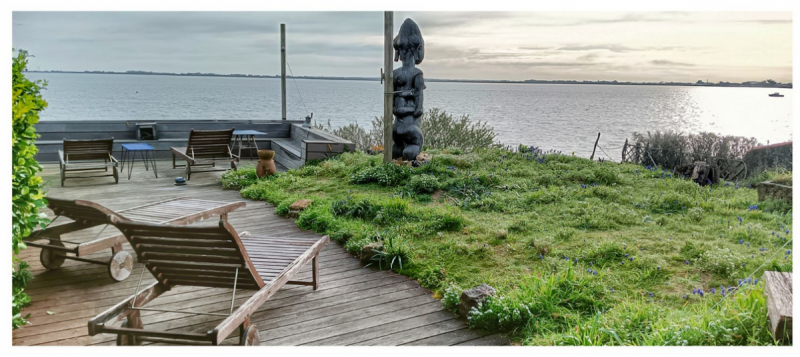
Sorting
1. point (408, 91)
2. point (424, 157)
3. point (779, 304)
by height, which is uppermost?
point (408, 91)

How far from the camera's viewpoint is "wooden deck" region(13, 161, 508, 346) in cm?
322

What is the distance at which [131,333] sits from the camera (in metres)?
2.76

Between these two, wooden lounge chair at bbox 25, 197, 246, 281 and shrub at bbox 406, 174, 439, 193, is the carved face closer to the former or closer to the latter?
shrub at bbox 406, 174, 439, 193

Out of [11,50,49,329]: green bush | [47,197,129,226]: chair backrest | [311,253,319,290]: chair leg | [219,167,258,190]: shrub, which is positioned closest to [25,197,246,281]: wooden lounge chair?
[47,197,129,226]: chair backrest

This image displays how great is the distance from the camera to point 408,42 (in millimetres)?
8172

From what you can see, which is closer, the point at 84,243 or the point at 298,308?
the point at 298,308

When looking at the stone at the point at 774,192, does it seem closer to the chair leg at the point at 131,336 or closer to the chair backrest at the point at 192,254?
the chair backrest at the point at 192,254

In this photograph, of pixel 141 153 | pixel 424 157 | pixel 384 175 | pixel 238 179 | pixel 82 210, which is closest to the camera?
pixel 82 210

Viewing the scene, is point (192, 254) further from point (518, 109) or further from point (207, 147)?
point (518, 109)

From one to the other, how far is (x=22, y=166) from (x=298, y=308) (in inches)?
67.3

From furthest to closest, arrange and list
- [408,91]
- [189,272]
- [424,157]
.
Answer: [424,157]
[408,91]
[189,272]

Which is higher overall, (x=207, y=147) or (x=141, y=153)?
(x=207, y=147)

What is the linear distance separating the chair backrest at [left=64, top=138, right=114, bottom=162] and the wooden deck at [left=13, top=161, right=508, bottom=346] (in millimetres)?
3172

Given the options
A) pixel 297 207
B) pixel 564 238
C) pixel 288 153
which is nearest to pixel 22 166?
pixel 297 207
